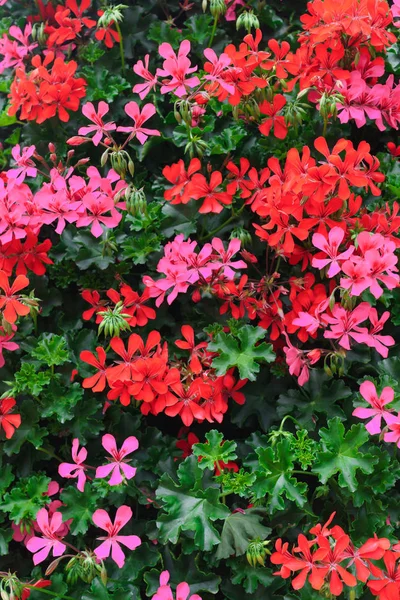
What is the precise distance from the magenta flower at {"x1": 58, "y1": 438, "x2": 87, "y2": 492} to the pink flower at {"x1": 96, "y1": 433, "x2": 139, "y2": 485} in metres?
0.04

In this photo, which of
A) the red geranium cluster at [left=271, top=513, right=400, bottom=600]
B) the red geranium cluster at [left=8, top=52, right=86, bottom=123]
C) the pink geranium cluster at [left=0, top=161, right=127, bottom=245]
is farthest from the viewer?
the red geranium cluster at [left=8, top=52, right=86, bottom=123]

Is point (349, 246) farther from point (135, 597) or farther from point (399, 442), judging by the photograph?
point (135, 597)

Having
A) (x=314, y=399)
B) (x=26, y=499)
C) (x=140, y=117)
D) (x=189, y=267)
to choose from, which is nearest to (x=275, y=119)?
(x=140, y=117)

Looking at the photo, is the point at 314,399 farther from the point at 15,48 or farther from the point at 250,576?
the point at 15,48

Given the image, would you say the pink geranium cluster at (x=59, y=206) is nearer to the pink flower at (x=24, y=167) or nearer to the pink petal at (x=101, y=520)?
the pink flower at (x=24, y=167)

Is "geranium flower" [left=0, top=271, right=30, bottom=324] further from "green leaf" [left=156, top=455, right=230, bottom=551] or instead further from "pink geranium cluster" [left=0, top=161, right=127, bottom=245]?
"green leaf" [left=156, top=455, right=230, bottom=551]

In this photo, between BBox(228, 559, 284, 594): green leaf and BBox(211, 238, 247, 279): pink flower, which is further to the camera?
BBox(211, 238, 247, 279): pink flower

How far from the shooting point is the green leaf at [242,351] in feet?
5.58

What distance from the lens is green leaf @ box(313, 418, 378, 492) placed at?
1565 mm

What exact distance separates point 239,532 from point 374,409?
424 millimetres

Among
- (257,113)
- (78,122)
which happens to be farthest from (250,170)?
(78,122)

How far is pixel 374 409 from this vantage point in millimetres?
1637

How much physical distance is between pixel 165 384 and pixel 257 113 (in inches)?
31.6

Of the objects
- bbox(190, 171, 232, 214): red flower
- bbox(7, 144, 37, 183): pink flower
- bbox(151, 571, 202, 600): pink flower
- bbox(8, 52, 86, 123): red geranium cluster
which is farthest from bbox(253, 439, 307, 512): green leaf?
bbox(8, 52, 86, 123): red geranium cluster
